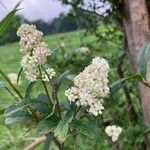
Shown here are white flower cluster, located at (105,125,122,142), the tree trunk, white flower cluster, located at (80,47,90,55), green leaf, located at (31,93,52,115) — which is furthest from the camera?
white flower cluster, located at (80,47,90,55)

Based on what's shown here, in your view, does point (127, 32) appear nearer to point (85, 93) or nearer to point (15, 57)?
point (85, 93)

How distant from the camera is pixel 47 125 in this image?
152 cm

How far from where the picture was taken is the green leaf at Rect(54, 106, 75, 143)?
1.43 metres

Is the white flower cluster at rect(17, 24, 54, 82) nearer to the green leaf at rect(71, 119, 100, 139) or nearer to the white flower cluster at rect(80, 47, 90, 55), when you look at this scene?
the green leaf at rect(71, 119, 100, 139)

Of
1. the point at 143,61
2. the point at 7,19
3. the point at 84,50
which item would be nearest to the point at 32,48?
the point at 7,19

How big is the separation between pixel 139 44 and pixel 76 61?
1170 mm

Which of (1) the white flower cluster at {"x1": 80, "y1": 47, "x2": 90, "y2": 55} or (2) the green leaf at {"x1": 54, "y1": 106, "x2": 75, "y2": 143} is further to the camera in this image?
(1) the white flower cluster at {"x1": 80, "y1": 47, "x2": 90, "y2": 55}

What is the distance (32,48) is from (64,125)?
0.67 ft

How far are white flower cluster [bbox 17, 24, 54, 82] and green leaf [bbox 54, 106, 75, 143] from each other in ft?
0.48

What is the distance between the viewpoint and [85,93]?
1.37 metres

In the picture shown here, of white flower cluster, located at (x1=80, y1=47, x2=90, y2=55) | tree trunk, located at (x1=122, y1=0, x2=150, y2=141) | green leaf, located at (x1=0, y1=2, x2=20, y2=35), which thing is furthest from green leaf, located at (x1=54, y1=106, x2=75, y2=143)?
white flower cluster, located at (x1=80, y1=47, x2=90, y2=55)

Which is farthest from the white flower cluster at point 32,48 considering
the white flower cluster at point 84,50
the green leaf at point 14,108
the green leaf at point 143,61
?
the white flower cluster at point 84,50

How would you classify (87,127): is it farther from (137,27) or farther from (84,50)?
(84,50)

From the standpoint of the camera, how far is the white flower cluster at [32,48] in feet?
4.75
